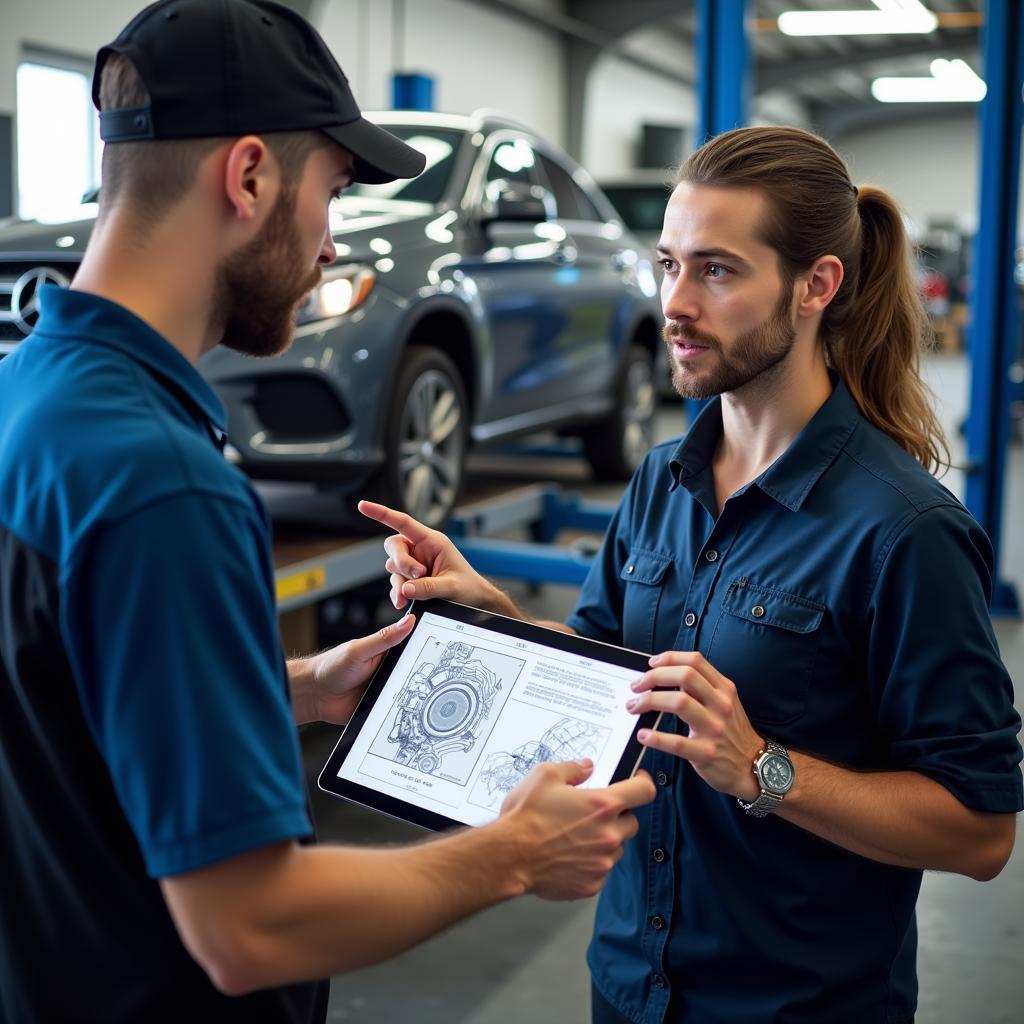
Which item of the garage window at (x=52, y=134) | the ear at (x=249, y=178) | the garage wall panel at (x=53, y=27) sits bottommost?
the ear at (x=249, y=178)

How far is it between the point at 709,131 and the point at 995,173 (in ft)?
5.85

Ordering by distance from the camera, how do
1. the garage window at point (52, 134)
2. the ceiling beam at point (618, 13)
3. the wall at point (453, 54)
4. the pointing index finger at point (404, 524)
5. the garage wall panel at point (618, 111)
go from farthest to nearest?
1. the garage wall panel at point (618, 111)
2. the ceiling beam at point (618, 13)
3. the wall at point (453, 54)
4. the garage window at point (52, 134)
5. the pointing index finger at point (404, 524)

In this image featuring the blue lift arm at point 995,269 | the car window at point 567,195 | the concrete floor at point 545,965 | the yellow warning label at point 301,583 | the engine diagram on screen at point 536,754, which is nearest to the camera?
the engine diagram on screen at point 536,754

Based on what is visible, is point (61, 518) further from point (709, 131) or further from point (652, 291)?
point (652, 291)

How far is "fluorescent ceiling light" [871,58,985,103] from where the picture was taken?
2083cm

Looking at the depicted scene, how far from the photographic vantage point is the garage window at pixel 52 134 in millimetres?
8188

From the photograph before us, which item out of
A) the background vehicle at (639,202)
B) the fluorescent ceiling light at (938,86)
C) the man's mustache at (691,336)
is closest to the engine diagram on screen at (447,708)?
the man's mustache at (691,336)

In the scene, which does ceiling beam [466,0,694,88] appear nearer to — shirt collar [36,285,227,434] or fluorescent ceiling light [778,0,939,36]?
fluorescent ceiling light [778,0,939,36]

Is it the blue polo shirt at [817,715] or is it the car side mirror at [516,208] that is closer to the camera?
the blue polo shirt at [817,715]

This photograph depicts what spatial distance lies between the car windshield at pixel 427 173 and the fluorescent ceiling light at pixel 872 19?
1085 centimetres

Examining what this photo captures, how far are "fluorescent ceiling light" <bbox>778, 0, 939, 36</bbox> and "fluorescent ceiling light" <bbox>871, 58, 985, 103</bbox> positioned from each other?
200 inches

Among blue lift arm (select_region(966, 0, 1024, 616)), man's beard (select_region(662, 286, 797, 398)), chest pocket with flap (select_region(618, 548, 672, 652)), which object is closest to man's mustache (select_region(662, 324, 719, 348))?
man's beard (select_region(662, 286, 797, 398))

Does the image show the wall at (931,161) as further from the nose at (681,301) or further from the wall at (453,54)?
the nose at (681,301)

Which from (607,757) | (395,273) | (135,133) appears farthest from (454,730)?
(395,273)
